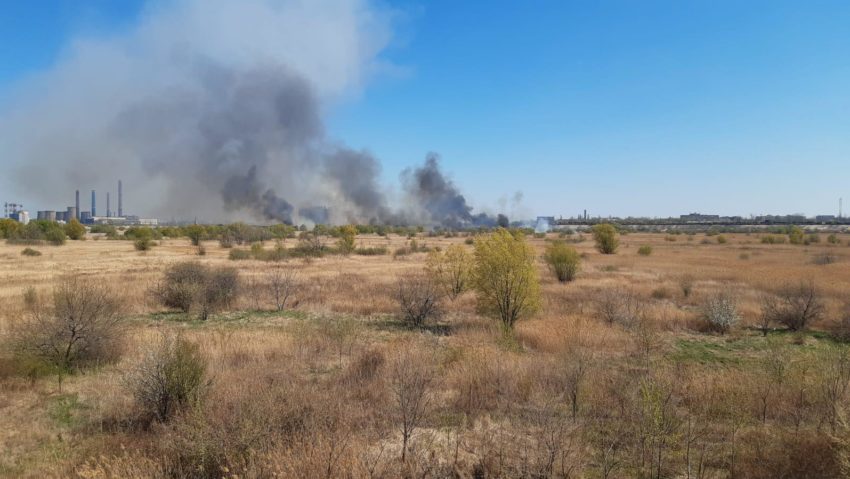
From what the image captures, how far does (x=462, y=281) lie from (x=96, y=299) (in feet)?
43.0

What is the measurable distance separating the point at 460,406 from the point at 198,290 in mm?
12246

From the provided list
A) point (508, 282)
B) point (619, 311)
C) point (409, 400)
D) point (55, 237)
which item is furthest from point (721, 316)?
point (55, 237)

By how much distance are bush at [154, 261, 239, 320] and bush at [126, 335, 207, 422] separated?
8183mm

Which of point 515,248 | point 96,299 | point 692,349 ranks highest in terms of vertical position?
point 515,248

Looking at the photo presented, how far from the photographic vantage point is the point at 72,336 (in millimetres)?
8852

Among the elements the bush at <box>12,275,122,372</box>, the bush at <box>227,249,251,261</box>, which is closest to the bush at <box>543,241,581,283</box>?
the bush at <box>12,275,122,372</box>

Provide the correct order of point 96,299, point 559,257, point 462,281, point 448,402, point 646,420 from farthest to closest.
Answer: point 559,257, point 462,281, point 96,299, point 448,402, point 646,420

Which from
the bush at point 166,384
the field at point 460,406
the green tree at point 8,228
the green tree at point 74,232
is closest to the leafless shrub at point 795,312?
the field at point 460,406

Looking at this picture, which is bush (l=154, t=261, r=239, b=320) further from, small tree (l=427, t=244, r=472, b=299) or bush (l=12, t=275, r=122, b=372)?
small tree (l=427, t=244, r=472, b=299)

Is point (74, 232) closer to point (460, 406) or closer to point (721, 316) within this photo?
point (460, 406)

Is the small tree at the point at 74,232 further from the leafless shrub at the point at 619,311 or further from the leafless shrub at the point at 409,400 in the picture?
the leafless shrub at the point at 409,400

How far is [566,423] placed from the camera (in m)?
5.75

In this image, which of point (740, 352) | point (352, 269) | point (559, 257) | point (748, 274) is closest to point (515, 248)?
point (740, 352)

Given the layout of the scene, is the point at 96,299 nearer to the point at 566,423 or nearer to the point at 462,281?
the point at 566,423
